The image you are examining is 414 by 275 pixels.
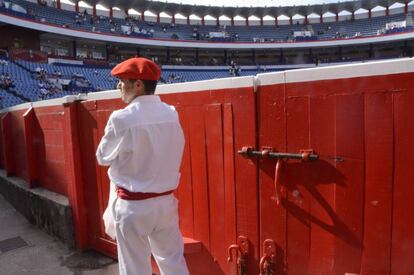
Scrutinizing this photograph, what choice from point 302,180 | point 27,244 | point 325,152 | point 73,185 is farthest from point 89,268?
point 325,152

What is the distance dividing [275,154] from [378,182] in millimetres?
582

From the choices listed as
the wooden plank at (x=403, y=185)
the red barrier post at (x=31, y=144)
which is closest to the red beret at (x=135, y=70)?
the wooden plank at (x=403, y=185)

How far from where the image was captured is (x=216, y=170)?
2516 millimetres

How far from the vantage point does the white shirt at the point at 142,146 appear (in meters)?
2.00

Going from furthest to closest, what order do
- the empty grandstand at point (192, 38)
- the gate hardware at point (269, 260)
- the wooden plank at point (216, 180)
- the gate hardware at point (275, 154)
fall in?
the empty grandstand at point (192, 38) → the wooden plank at point (216, 180) → the gate hardware at point (269, 260) → the gate hardware at point (275, 154)

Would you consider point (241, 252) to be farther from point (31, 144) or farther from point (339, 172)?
point (31, 144)

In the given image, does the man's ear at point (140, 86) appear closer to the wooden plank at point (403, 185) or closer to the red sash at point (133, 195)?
the red sash at point (133, 195)

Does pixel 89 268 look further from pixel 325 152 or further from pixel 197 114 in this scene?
pixel 325 152

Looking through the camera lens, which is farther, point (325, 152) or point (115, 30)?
point (115, 30)

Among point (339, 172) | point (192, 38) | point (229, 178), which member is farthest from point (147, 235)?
point (192, 38)

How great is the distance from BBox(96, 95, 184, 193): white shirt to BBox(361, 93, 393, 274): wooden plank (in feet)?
3.69

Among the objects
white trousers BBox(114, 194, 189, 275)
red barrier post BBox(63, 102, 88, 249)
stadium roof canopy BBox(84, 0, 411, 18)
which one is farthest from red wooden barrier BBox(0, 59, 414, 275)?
stadium roof canopy BBox(84, 0, 411, 18)

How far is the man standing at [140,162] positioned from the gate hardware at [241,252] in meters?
0.52

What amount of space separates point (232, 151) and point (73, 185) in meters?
2.15
